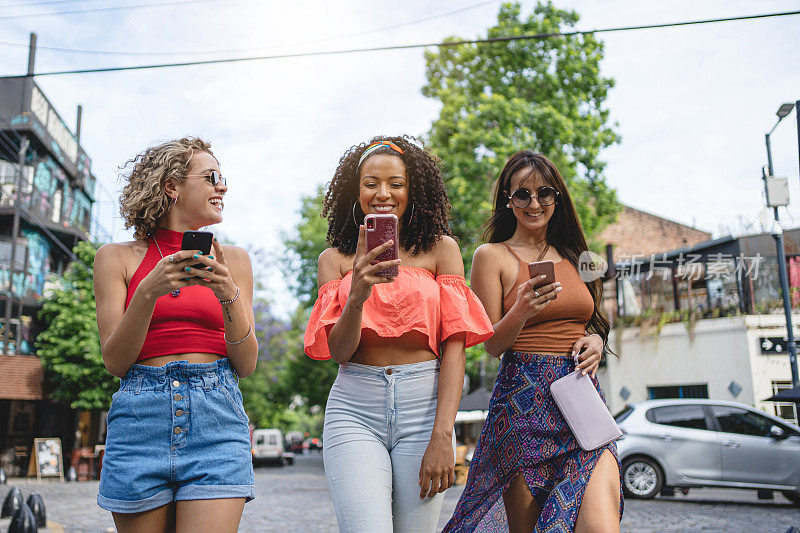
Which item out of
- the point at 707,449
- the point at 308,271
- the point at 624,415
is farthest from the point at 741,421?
the point at 308,271

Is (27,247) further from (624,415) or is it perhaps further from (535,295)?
(535,295)

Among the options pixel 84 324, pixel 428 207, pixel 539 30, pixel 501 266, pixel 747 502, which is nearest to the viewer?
pixel 428 207

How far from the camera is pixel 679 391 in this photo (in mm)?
Result: 23094

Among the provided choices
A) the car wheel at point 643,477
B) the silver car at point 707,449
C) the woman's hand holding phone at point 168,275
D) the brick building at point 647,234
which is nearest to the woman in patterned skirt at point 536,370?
the woman's hand holding phone at point 168,275

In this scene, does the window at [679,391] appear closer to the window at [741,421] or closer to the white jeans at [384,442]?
the window at [741,421]

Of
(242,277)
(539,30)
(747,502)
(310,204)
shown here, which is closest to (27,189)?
(310,204)

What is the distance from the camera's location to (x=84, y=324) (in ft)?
84.2

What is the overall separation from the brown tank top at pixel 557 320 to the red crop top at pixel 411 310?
1.43ft

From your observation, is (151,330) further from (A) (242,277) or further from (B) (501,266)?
(B) (501,266)

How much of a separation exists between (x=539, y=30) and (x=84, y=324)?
18528 millimetres

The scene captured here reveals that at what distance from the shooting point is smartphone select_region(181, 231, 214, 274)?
2461 millimetres

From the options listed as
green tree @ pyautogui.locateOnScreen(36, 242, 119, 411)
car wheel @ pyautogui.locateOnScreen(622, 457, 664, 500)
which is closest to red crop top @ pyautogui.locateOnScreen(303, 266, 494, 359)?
car wheel @ pyautogui.locateOnScreen(622, 457, 664, 500)

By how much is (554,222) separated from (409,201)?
3.00 feet

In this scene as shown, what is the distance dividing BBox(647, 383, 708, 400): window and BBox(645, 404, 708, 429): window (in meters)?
10.2
